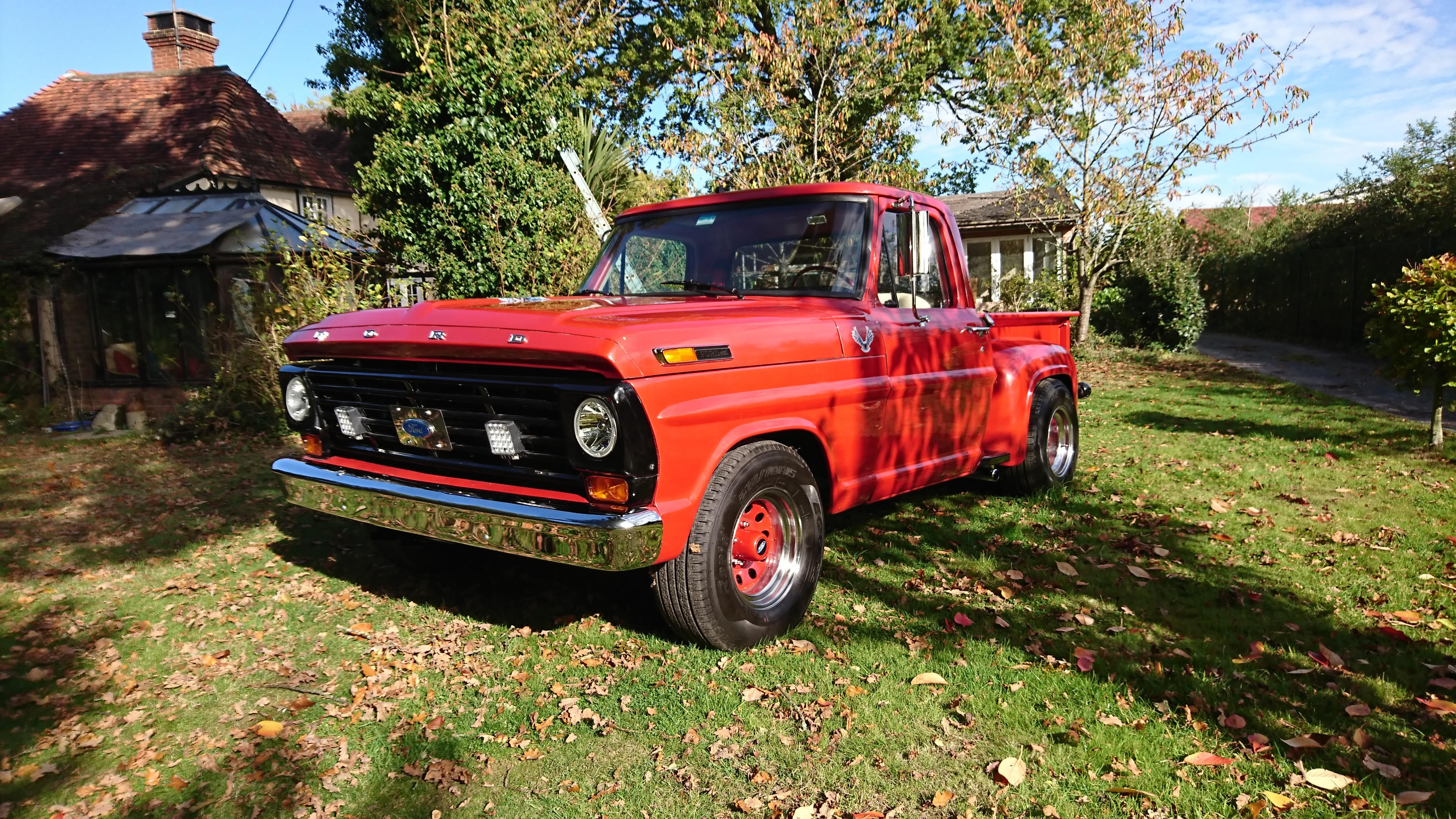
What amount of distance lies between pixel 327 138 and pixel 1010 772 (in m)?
25.9

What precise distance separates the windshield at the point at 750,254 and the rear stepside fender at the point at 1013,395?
1632 millimetres

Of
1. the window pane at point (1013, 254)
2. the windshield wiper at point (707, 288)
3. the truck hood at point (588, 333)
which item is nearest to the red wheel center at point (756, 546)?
the truck hood at point (588, 333)

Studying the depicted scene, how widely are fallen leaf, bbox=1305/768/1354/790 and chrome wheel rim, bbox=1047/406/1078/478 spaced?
3764mm

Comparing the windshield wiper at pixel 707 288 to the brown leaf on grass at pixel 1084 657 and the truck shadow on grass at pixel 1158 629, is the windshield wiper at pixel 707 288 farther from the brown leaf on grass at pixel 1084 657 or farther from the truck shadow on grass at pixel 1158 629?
the brown leaf on grass at pixel 1084 657

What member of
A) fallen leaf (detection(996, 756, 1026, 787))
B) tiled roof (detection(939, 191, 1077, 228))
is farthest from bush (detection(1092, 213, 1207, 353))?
fallen leaf (detection(996, 756, 1026, 787))

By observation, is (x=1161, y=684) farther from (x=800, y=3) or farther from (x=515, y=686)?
(x=800, y=3)

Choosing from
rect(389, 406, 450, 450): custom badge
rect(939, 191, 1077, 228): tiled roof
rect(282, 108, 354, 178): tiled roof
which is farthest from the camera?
rect(282, 108, 354, 178): tiled roof

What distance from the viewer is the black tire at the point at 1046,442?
6223 millimetres

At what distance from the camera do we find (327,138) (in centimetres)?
2436

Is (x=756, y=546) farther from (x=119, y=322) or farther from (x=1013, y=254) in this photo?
(x=1013, y=254)

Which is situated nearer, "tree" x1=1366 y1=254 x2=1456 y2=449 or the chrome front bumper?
the chrome front bumper

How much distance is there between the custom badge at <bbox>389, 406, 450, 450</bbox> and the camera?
370 cm

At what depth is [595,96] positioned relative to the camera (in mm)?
22000

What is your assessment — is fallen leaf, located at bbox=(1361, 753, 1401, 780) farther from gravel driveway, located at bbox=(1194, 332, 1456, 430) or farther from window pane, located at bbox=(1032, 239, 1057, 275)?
window pane, located at bbox=(1032, 239, 1057, 275)
